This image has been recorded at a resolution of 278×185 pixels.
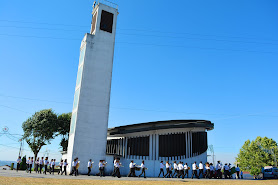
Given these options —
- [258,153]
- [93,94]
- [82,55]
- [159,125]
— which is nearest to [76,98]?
[93,94]

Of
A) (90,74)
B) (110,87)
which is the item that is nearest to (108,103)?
(110,87)

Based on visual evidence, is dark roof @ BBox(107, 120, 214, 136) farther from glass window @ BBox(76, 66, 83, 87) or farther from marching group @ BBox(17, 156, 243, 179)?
glass window @ BBox(76, 66, 83, 87)

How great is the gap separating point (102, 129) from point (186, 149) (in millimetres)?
10875

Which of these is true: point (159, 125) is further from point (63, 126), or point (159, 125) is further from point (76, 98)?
point (63, 126)

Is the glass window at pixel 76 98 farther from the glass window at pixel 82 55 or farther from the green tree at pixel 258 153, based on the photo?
the green tree at pixel 258 153

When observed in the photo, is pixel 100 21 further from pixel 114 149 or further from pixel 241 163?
pixel 241 163

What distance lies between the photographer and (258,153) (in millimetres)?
57719

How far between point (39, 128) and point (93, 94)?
18.0 metres

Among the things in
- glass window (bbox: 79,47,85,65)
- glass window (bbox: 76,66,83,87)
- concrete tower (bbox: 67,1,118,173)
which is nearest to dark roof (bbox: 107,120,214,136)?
concrete tower (bbox: 67,1,118,173)

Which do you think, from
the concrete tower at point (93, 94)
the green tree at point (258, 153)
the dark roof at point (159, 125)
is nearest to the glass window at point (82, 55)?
the concrete tower at point (93, 94)

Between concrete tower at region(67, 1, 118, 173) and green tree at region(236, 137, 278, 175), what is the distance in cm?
4601

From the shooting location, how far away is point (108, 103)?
25.9 m

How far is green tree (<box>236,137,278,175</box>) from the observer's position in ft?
185

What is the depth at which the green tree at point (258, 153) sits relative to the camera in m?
56.3
